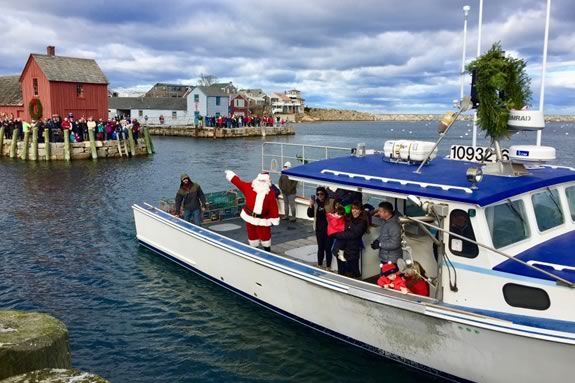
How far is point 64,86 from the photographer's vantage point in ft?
139

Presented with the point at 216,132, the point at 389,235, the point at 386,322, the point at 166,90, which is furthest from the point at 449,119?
the point at 166,90

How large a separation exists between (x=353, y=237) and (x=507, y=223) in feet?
7.68

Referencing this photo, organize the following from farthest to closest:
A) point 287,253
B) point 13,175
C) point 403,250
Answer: point 13,175
point 287,253
point 403,250

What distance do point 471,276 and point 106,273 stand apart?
353 inches

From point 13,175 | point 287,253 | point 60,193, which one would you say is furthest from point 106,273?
point 13,175

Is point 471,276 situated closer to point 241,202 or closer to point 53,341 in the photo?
point 53,341

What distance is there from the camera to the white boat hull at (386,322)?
6.30 m

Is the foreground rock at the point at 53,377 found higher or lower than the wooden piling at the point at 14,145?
lower

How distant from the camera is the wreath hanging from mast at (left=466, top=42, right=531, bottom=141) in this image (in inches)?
293

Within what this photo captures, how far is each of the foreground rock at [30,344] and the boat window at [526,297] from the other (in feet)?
17.4

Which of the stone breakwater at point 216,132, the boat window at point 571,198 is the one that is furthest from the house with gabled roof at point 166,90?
the boat window at point 571,198

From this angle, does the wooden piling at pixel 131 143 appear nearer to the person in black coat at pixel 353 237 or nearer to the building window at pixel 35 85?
the building window at pixel 35 85

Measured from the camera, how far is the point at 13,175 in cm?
2825

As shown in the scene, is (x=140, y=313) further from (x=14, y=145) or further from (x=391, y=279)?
(x=14, y=145)
